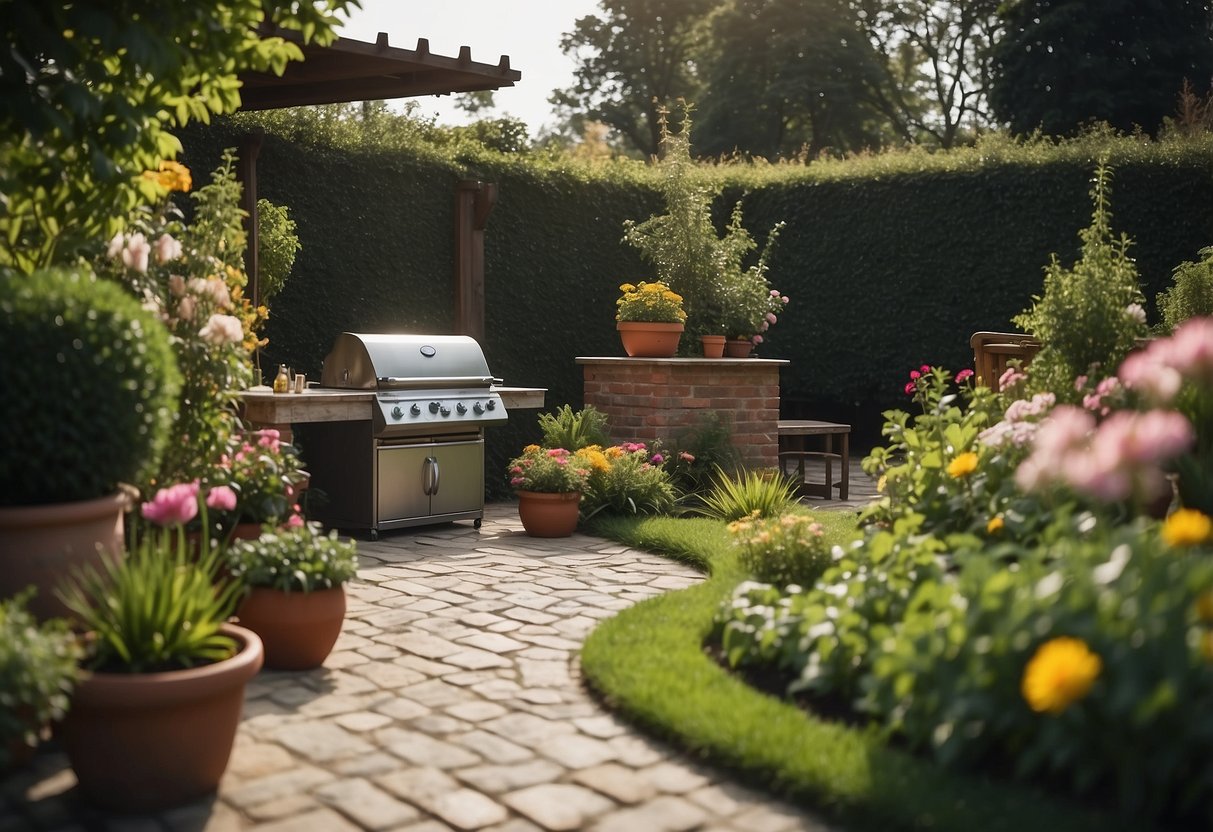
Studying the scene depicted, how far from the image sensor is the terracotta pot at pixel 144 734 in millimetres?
3020

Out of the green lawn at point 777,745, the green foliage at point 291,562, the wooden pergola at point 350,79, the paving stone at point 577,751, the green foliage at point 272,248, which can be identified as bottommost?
the paving stone at point 577,751

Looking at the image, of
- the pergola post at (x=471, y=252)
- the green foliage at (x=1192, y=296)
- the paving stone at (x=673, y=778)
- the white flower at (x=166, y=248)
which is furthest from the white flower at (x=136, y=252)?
the green foliage at (x=1192, y=296)

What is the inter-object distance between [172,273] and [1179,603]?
14.7 feet

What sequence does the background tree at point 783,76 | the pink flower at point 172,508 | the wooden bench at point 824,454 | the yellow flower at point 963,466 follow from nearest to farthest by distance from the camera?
the pink flower at point 172,508 < the yellow flower at point 963,466 < the wooden bench at point 824,454 < the background tree at point 783,76

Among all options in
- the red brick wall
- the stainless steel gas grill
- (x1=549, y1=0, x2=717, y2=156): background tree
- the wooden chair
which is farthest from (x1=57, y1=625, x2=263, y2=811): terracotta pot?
(x1=549, y1=0, x2=717, y2=156): background tree

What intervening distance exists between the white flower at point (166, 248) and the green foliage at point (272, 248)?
256 cm

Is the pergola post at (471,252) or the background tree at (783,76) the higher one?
the background tree at (783,76)

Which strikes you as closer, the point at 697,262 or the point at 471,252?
the point at 471,252

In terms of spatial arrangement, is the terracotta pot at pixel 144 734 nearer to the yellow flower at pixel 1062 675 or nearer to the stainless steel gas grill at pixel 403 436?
the yellow flower at pixel 1062 675

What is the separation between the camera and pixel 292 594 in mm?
4238

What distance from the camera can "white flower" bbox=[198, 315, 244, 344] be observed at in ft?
15.7

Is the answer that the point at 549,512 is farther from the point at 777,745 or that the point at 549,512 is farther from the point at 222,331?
the point at 777,745

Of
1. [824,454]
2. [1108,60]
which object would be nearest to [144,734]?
[824,454]

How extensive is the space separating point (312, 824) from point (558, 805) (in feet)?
2.16
